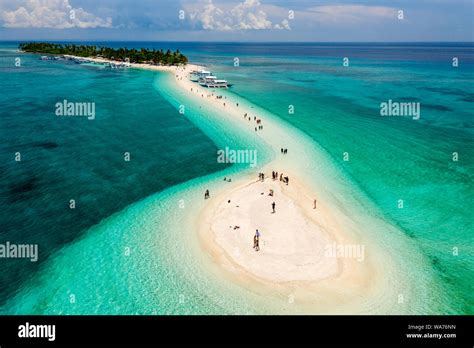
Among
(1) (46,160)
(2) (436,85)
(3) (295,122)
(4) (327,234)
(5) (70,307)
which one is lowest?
(5) (70,307)

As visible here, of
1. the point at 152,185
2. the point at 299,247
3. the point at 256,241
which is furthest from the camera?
the point at 152,185

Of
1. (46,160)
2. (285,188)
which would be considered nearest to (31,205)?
(46,160)

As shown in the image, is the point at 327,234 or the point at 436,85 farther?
the point at 436,85

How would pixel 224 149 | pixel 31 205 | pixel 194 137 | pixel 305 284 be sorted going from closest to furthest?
1. pixel 305 284
2. pixel 31 205
3. pixel 224 149
4. pixel 194 137

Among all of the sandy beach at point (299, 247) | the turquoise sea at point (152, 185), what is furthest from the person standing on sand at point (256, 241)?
the turquoise sea at point (152, 185)

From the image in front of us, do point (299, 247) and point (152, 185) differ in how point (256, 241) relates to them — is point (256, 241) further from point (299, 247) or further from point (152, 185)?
point (152, 185)

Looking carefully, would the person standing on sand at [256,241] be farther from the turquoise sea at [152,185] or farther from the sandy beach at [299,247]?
the turquoise sea at [152,185]

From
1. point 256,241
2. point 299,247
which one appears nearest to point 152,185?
point 256,241

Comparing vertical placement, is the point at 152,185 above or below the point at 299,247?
above
